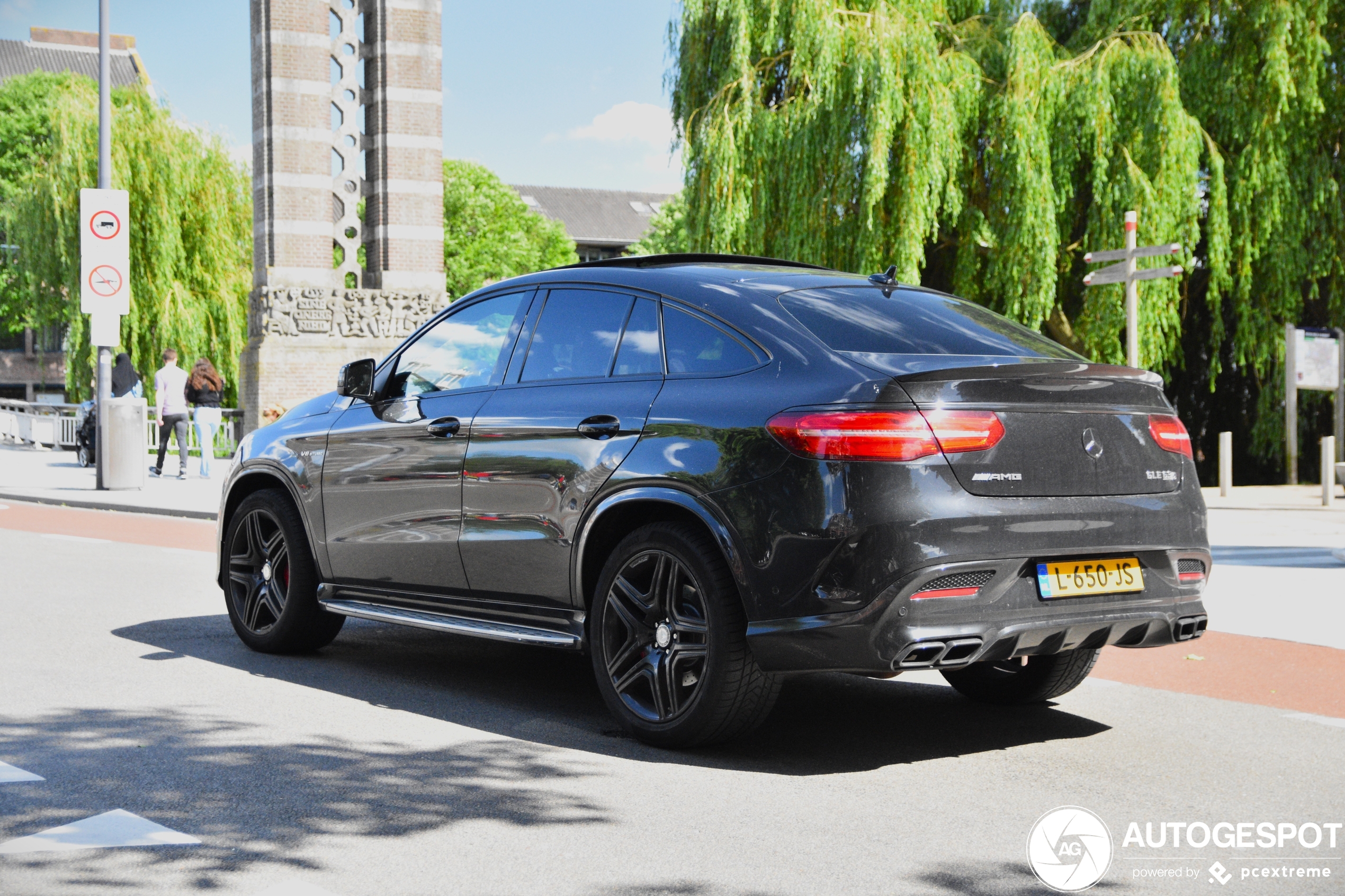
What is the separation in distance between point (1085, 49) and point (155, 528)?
14401 mm

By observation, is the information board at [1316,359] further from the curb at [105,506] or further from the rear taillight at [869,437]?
the rear taillight at [869,437]

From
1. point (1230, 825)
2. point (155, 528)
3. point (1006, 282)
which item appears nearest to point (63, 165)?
point (155, 528)

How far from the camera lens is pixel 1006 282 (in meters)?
19.4

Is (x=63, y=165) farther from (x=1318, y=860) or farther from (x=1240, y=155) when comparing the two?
(x=1318, y=860)

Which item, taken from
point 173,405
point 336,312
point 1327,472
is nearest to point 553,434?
point 1327,472

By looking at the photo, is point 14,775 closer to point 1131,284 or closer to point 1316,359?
point 1131,284

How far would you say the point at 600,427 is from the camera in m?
5.28

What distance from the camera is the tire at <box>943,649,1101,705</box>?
5.80 metres

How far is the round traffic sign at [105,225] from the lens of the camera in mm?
18953

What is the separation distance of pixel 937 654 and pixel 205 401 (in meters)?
20.8

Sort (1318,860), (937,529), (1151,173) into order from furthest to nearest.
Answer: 1. (1151,173)
2. (937,529)
3. (1318,860)

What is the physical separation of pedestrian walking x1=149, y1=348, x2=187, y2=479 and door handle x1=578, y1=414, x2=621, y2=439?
61.5ft

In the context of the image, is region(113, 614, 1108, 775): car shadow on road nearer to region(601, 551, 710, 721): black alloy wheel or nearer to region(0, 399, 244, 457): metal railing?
region(601, 551, 710, 721): black alloy wheel

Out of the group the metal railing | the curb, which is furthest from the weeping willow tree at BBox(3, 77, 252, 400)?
the curb
